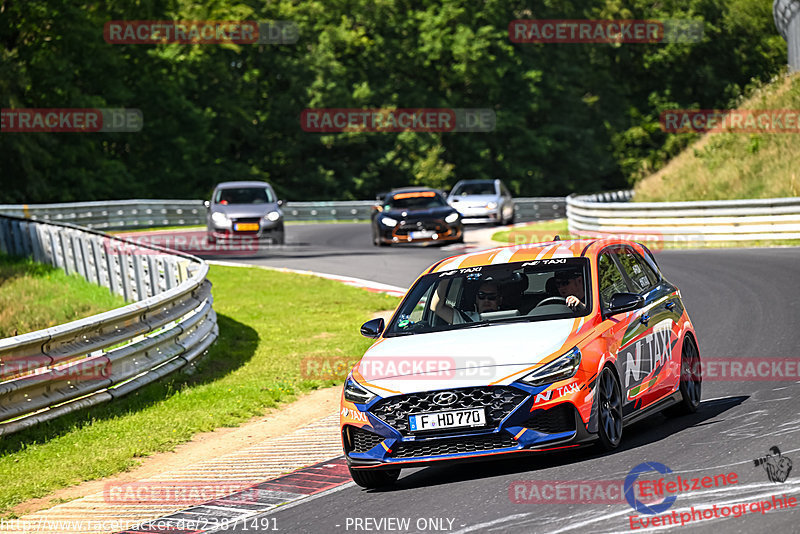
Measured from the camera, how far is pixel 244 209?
31156 millimetres

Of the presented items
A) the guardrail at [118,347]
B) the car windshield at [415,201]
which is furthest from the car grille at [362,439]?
the car windshield at [415,201]

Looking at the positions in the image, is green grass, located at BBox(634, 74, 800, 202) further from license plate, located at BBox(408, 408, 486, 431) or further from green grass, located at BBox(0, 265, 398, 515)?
license plate, located at BBox(408, 408, 486, 431)

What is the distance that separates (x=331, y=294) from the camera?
67.7 ft

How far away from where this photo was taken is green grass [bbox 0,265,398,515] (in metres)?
9.71

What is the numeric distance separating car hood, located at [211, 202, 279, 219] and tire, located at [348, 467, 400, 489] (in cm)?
2326

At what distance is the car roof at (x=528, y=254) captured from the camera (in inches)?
361

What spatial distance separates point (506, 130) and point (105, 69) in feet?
81.4

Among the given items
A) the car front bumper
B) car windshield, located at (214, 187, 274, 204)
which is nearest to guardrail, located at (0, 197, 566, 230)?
car windshield, located at (214, 187, 274, 204)

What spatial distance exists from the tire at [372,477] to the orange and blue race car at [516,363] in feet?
0.03

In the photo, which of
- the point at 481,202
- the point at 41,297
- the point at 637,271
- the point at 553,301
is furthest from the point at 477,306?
the point at 481,202

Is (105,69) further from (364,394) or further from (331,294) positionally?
(364,394)

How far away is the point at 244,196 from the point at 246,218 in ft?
4.42

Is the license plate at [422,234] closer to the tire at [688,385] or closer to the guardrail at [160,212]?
the guardrail at [160,212]

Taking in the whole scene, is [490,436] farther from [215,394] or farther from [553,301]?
[215,394]
